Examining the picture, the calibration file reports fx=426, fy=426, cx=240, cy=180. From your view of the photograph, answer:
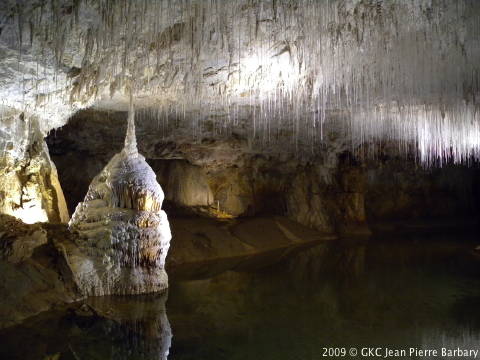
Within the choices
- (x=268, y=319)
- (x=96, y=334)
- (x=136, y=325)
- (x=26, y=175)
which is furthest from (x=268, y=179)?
(x=96, y=334)

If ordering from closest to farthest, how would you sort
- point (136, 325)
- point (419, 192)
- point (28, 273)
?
point (136, 325), point (28, 273), point (419, 192)

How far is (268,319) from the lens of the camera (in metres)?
6.96

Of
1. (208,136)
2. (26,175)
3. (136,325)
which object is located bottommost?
(136,325)

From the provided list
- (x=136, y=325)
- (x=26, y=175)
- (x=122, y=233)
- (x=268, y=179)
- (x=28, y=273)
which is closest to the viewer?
(x=136, y=325)

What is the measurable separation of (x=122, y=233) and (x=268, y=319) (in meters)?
3.27

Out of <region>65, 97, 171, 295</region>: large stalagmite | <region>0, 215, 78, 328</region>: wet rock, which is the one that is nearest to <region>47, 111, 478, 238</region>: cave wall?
<region>65, 97, 171, 295</region>: large stalagmite

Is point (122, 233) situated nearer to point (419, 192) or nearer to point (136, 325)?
point (136, 325)

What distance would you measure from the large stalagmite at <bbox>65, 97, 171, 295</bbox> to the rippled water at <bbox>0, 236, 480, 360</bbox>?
0.46m

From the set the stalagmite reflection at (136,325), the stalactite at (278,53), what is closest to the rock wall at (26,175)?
the stalactite at (278,53)

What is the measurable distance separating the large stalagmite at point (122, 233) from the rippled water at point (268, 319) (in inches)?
17.9

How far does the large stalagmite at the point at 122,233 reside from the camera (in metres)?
8.12

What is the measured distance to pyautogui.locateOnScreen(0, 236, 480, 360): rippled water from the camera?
5609 mm

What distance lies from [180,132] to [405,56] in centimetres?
832

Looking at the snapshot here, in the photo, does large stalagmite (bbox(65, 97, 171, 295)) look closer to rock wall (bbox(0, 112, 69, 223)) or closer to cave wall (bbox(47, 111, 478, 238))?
rock wall (bbox(0, 112, 69, 223))
